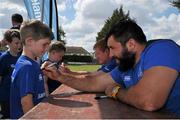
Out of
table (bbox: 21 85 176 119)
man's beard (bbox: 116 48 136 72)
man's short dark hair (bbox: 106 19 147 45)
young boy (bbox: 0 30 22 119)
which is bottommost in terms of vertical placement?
young boy (bbox: 0 30 22 119)

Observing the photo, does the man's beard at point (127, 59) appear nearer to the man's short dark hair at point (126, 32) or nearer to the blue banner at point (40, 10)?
the man's short dark hair at point (126, 32)

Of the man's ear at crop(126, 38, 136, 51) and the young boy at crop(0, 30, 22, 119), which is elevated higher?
the man's ear at crop(126, 38, 136, 51)

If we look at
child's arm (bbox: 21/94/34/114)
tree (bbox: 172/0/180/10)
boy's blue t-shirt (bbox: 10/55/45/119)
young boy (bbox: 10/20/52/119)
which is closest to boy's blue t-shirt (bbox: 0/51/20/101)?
young boy (bbox: 10/20/52/119)

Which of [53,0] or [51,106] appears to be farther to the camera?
[53,0]

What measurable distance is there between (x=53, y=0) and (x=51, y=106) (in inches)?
237

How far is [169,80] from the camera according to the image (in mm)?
2752

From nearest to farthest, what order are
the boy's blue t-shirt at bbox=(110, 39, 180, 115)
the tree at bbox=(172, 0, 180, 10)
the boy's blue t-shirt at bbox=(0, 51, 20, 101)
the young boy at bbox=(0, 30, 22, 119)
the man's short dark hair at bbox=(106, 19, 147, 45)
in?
the boy's blue t-shirt at bbox=(110, 39, 180, 115)
the man's short dark hair at bbox=(106, 19, 147, 45)
the young boy at bbox=(0, 30, 22, 119)
the boy's blue t-shirt at bbox=(0, 51, 20, 101)
the tree at bbox=(172, 0, 180, 10)

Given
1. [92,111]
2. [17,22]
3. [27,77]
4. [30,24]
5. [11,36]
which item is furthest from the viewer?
[17,22]

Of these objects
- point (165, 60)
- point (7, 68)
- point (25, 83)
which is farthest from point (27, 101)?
point (7, 68)

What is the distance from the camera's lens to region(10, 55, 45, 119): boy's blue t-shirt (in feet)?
10.0

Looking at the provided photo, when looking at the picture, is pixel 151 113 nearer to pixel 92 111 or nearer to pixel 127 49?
pixel 92 111

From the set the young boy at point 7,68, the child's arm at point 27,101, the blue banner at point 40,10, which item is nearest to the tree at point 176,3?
the blue banner at point 40,10

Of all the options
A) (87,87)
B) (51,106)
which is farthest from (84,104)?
(87,87)

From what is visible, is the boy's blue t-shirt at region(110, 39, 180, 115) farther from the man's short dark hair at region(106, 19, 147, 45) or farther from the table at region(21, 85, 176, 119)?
the table at region(21, 85, 176, 119)
